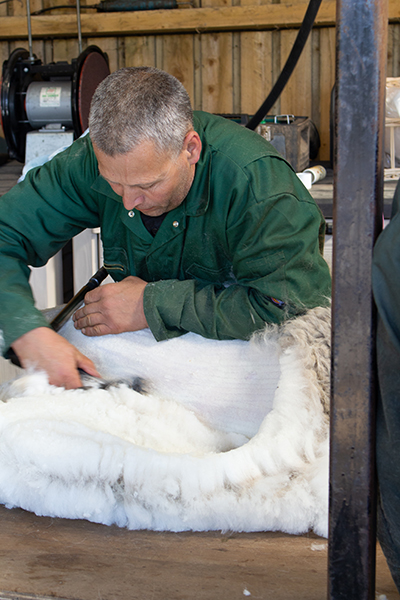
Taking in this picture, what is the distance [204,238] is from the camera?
1.49 metres

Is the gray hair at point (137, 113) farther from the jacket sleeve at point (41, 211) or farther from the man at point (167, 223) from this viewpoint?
the jacket sleeve at point (41, 211)

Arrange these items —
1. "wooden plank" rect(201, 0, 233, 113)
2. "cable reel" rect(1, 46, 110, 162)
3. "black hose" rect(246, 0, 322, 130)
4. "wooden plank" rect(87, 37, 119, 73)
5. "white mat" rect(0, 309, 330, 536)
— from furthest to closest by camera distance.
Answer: "wooden plank" rect(87, 37, 119, 73), "wooden plank" rect(201, 0, 233, 113), "cable reel" rect(1, 46, 110, 162), "black hose" rect(246, 0, 322, 130), "white mat" rect(0, 309, 330, 536)

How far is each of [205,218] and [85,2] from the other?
302cm

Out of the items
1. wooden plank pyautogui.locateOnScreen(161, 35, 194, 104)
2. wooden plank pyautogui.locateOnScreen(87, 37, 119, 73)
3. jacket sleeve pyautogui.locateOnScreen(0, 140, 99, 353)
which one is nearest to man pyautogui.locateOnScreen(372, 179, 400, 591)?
jacket sleeve pyautogui.locateOnScreen(0, 140, 99, 353)

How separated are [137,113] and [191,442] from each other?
28.1 inches

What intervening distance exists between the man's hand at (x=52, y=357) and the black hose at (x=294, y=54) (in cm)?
168

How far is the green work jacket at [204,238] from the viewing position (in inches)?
52.7

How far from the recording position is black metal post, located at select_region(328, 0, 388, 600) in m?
0.60

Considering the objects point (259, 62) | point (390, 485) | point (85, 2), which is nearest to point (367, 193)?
point (390, 485)

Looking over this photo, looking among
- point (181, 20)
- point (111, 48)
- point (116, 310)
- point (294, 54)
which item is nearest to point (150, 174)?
point (116, 310)

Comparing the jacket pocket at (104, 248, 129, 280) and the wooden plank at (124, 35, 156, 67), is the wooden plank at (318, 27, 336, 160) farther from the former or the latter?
the jacket pocket at (104, 248, 129, 280)

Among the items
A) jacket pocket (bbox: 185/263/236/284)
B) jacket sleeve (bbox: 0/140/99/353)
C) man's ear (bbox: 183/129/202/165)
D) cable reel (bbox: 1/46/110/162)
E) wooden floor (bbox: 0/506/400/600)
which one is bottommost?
wooden floor (bbox: 0/506/400/600)

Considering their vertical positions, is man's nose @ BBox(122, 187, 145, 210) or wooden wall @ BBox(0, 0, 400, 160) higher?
wooden wall @ BBox(0, 0, 400, 160)

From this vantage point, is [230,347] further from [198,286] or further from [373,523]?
[373,523]
